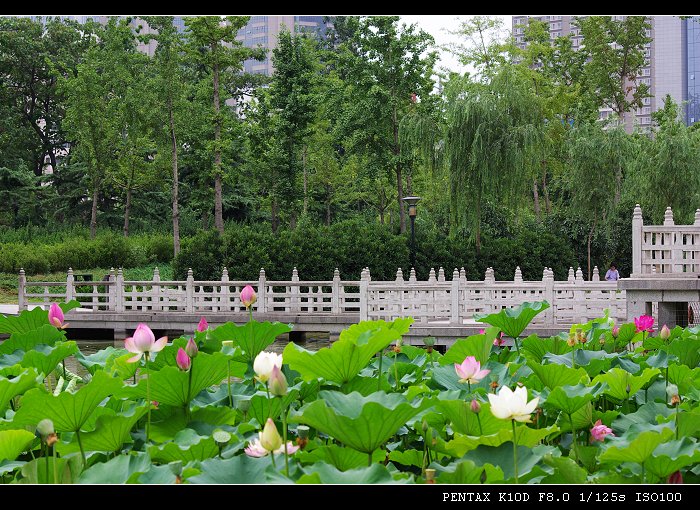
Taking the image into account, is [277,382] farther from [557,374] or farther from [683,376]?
[683,376]

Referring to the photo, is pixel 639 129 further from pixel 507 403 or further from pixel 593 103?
pixel 507 403

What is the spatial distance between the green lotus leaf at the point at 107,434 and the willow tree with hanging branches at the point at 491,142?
74.0ft

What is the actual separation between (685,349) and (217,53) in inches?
924

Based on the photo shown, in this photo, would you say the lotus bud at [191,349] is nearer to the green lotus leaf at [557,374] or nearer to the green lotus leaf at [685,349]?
the green lotus leaf at [557,374]

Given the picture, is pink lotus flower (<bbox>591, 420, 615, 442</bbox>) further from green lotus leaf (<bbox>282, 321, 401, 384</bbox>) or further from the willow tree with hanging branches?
the willow tree with hanging branches

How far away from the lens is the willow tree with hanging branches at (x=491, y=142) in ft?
80.8

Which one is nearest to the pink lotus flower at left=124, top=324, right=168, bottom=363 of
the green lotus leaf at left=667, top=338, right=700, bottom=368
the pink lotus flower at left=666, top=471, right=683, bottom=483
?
the pink lotus flower at left=666, top=471, right=683, bottom=483

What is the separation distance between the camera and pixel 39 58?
3175 centimetres

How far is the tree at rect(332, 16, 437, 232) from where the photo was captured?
25969mm

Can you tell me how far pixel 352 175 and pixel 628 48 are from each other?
10.1 meters

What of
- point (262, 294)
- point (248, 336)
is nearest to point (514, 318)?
point (248, 336)

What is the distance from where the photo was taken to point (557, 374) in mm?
2891

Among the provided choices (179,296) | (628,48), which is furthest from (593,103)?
(179,296)

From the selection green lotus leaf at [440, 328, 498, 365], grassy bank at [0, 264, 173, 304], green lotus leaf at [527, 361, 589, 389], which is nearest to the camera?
green lotus leaf at [527, 361, 589, 389]
